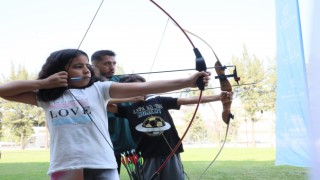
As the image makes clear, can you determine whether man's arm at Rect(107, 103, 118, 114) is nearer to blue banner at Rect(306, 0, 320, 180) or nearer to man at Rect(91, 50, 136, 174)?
man at Rect(91, 50, 136, 174)

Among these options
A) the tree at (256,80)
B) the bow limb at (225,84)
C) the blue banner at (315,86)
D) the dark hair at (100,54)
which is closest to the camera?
the blue banner at (315,86)

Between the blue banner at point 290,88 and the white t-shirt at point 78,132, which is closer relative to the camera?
the white t-shirt at point 78,132

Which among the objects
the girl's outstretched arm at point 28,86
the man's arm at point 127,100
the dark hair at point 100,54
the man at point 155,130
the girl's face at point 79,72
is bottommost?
the man at point 155,130

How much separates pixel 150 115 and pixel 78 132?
0.59 m

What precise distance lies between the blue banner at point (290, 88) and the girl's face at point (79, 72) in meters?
2.39

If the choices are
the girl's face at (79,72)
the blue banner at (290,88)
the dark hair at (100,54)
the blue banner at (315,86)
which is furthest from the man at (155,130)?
the blue banner at (290,88)

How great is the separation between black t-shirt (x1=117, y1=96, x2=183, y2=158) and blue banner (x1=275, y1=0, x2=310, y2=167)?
1.87m

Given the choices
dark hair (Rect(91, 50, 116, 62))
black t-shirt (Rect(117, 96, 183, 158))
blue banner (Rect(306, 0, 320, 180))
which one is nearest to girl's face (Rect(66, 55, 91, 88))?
black t-shirt (Rect(117, 96, 183, 158))

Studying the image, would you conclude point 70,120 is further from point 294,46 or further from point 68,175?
point 294,46

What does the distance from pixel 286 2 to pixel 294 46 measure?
440mm

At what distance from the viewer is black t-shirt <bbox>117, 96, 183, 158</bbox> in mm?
1654

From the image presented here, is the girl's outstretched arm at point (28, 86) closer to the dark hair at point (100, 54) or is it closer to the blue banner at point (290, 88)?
the dark hair at point (100, 54)

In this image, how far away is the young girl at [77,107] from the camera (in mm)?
1112

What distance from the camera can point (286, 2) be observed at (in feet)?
11.9
